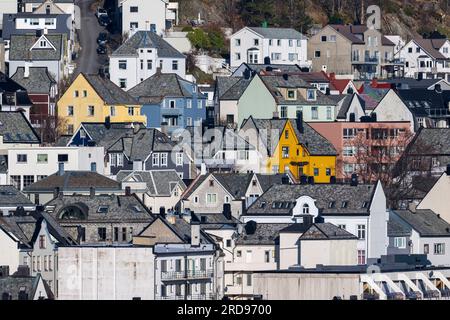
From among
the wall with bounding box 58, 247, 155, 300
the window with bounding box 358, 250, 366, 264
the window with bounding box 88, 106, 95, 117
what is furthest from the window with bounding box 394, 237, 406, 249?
the window with bounding box 88, 106, 95, 117

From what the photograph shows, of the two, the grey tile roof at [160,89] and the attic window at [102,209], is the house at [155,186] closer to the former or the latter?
the attic window at [102,209]

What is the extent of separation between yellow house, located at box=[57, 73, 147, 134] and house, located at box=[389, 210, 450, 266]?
2388cm

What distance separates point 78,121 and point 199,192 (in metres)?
18.4

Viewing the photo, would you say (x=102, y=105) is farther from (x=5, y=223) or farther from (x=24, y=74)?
(x=5, y=223)

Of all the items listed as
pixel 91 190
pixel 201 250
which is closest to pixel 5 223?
pixel 201 250

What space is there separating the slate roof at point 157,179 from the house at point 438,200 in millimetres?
9075

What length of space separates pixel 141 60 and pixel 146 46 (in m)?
0.75

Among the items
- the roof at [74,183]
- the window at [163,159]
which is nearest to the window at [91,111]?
the window at [163,159]

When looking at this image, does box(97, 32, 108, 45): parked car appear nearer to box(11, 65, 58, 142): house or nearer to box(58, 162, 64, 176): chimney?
box(11, 65, 58, 142): house

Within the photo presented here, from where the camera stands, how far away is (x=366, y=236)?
60.4 meters

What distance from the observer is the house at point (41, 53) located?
298ft

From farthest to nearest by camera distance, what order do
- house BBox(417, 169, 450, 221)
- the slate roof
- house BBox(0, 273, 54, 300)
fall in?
the slate roof
house BBox(417, 169, 450, 221)
house BBox(0, 273, 54, 300)

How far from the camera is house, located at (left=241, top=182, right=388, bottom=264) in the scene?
199 feet

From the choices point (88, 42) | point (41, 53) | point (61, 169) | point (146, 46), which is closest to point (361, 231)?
point (61, 169)
